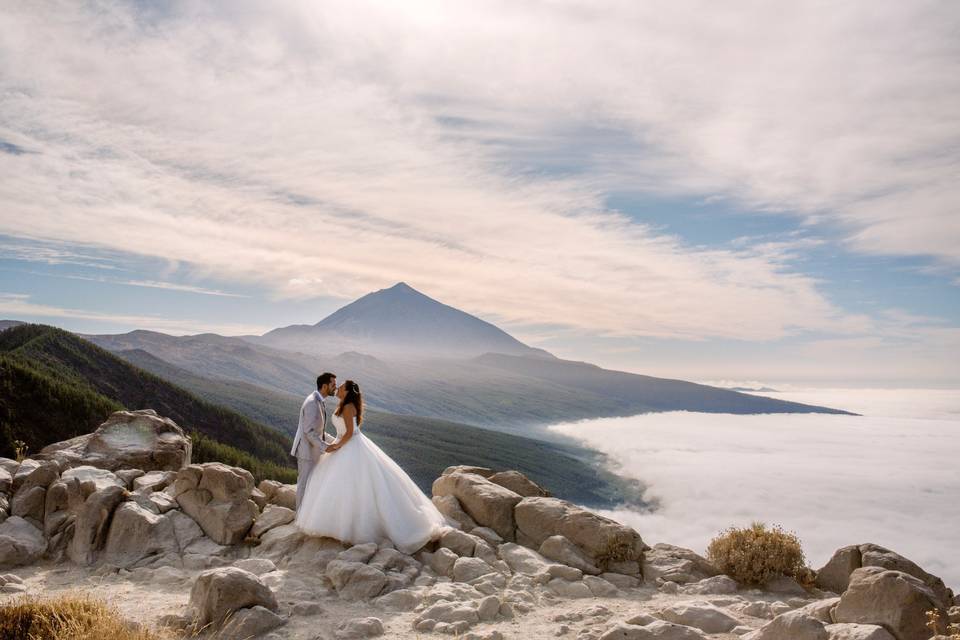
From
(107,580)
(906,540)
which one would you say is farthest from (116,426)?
(906,540)

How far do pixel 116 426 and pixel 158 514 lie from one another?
205 inches

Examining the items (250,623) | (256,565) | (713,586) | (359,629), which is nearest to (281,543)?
(256,565)

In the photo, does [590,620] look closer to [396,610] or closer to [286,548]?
[396,610]

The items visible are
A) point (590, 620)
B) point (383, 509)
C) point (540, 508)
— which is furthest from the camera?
point (540, 508)

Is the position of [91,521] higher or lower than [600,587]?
lower

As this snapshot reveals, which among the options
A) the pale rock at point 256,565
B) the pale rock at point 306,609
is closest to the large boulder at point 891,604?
the pale rock at point 306,609

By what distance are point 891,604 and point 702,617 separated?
9.02ft

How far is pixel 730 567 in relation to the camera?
13.5 meters

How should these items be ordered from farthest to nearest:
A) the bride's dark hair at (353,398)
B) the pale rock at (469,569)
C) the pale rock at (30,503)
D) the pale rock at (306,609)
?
the pale rock at (30,503) → the bride's dark hair at (353,398) → the pale rock at (469,569) → the pale rock at (306,609)

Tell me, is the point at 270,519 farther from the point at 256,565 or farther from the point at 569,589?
the point at 569,589

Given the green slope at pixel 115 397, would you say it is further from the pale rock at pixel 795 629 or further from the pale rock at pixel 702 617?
the pale rock at pixel 795 629

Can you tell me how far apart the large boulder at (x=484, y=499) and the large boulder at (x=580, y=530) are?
277mm

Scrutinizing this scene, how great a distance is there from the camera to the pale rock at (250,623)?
8984 mm

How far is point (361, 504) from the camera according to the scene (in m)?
13.1
